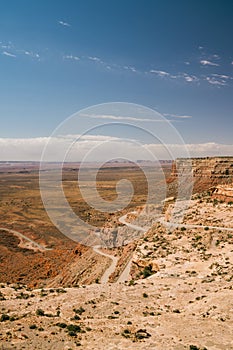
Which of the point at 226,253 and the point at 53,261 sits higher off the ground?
the point at 226,253

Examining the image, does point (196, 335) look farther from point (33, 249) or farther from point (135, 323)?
point (33, 249)

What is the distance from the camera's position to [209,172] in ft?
236

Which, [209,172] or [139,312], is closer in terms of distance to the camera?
[139,312]

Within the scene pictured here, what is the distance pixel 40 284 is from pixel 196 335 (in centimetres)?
3227

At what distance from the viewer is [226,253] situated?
29.6 metres

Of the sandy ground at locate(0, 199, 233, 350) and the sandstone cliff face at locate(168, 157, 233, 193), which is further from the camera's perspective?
the sandstone cliff face at locate(168, 157, 233, 193)

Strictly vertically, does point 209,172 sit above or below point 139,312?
above

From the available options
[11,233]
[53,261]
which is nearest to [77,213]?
[11,233]

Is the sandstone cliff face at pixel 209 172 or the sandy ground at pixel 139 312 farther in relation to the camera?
the sandstone cliff face at pixel 209 172

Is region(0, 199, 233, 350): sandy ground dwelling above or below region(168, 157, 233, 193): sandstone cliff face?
below

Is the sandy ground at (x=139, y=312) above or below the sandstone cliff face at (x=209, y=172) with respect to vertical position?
below

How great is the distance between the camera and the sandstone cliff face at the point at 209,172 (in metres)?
69.6

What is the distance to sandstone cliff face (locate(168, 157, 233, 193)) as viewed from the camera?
69562 mm

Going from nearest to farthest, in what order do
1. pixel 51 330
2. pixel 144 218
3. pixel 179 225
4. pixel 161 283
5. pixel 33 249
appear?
pixel 51 330
pixel 161 283
pixel 179 225
pixel 144 218
pixel 33 249
